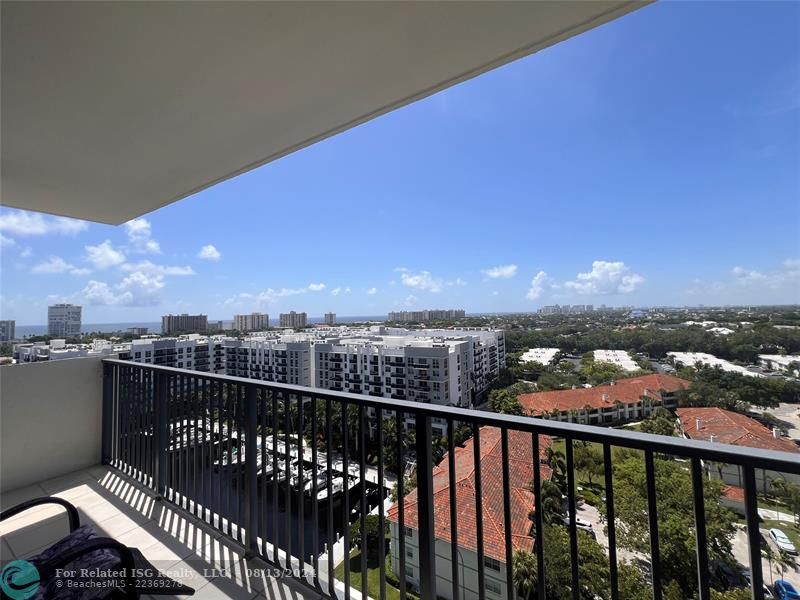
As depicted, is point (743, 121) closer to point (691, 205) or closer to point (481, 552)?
point (691, 205)

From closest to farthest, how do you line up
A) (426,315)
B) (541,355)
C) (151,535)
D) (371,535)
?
(371,535)
(151,535)
(541,355)
(426,315)

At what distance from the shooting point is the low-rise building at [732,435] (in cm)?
85

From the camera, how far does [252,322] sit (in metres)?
13.8

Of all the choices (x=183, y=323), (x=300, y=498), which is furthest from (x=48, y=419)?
(x=183, y=323)

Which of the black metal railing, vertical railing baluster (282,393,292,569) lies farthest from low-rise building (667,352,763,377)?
vertical railing baluster (282,393,292,569)

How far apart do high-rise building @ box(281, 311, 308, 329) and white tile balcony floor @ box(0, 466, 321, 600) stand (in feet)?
42.3

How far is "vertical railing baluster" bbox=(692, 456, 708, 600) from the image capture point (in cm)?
91

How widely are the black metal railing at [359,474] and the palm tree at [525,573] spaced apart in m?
0.12

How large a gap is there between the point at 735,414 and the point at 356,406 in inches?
286

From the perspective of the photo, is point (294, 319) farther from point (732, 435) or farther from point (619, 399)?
point (732, 435)

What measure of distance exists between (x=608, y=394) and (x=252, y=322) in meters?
12.3

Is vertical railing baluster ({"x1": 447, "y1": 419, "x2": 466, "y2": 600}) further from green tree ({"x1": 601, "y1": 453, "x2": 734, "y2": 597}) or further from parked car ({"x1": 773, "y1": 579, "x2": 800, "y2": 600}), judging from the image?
parked car ({"x1": 773, "y1": 579, "x2": 800, "y2": 600})

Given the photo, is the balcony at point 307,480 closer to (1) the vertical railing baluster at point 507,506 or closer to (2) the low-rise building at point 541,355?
(1) the vertical railing baluster at point 507,506

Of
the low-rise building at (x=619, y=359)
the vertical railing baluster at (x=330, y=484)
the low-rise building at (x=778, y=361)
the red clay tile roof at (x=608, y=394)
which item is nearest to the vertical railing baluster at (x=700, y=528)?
the vertical railing baluster at (x=330, y=484)
